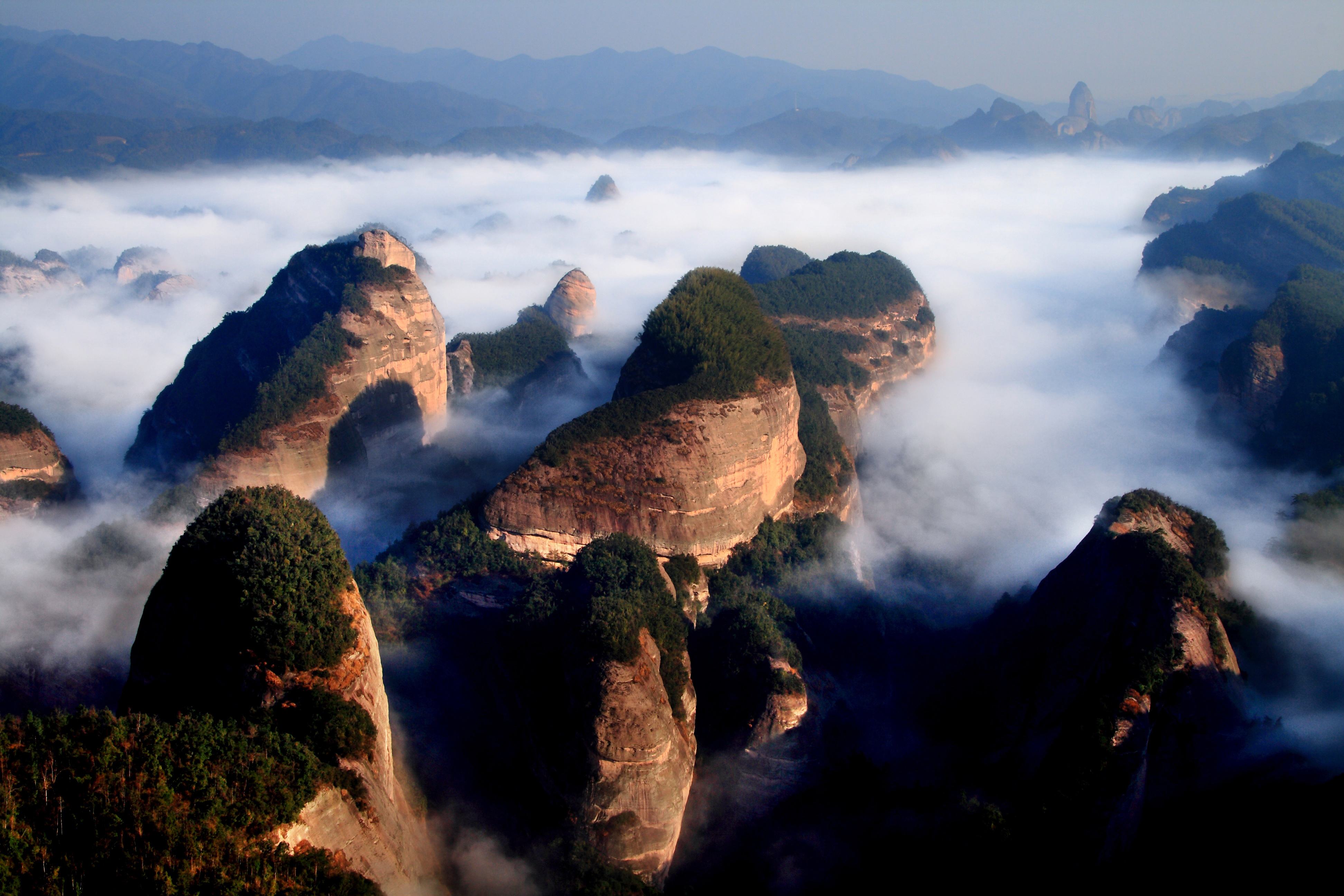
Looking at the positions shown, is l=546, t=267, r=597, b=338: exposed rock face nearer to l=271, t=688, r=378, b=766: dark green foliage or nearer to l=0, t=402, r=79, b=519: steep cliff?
l=0, t=402, r=79, b=519: steep cliff

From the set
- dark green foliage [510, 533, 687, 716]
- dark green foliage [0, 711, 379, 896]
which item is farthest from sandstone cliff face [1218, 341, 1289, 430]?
dark green foliage [0, 711, 379, 896]

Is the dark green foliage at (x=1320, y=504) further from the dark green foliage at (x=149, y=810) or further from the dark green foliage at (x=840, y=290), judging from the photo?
the dark green foliage at (x=149, y=810)

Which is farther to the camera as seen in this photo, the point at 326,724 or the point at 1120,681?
the point at 1120,681

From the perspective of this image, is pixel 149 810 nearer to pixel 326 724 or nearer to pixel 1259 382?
pixel 326 724

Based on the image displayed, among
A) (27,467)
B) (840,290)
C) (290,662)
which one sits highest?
(840,290)

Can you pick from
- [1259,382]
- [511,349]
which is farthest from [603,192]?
[1259,382]

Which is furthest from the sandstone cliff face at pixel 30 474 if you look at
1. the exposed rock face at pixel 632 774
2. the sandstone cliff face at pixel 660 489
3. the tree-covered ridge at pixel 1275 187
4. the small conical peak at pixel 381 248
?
the tree-covered ridge at pixel 1275 187

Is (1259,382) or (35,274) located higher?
A: (1259,382)
